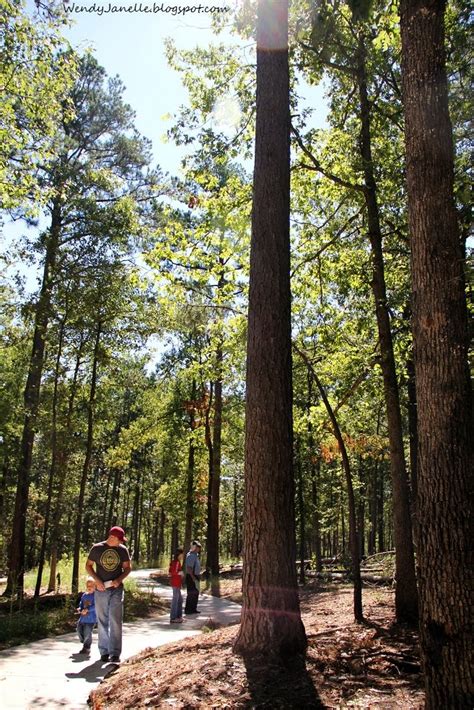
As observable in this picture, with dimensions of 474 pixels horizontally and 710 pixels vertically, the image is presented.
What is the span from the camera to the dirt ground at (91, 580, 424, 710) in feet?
14.7

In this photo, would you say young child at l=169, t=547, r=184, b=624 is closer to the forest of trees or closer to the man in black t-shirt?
the forest of trees

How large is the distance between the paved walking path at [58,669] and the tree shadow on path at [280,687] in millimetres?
1723

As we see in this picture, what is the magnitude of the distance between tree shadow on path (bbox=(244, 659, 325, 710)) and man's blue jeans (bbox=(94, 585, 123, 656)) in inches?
93.4

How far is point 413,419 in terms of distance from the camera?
18.6 m

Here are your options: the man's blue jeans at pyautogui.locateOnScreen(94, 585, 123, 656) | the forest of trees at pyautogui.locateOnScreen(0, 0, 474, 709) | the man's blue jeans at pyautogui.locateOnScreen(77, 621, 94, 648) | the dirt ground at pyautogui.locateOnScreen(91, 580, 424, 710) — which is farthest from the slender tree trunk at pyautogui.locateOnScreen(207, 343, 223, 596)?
the dirt ground at pyautogui.locateOnScreen(91, 580, 424, 710)

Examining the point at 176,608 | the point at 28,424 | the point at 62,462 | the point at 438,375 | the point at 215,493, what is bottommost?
the point at 176,608

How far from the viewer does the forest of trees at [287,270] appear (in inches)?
154

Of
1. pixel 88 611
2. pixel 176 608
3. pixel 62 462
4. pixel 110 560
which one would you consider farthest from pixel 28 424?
pixel 110 560

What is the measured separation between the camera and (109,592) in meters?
7.16

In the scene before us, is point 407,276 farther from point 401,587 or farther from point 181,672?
point 181,672

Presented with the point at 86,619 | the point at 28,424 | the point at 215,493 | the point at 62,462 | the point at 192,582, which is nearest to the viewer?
the point at 86,619

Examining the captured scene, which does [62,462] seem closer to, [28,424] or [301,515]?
[28,424]

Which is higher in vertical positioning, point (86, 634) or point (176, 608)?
point (86, 634)

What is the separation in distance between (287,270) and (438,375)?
3047 millimetres
